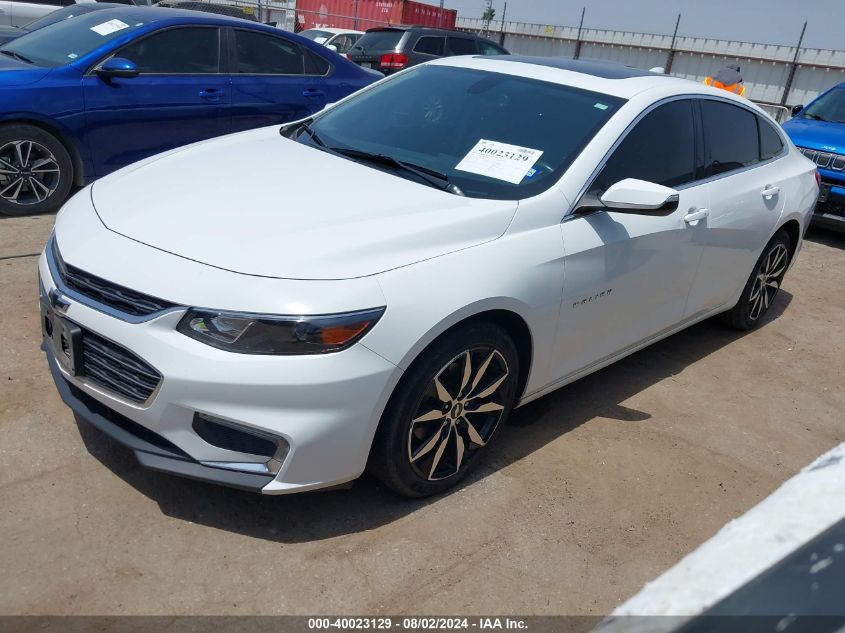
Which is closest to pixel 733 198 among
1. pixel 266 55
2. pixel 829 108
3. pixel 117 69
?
pixel 266 55

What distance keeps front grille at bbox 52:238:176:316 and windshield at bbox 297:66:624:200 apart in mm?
1336

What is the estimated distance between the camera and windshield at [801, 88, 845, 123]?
8.36m

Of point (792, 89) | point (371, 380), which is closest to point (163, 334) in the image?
point (371, 380)

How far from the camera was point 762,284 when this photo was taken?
5.07 metres

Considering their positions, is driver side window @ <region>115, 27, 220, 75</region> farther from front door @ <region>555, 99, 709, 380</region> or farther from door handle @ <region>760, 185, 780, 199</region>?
door handle @ <region>760, 185, 780, 199</region>

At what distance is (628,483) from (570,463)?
10.3 inches

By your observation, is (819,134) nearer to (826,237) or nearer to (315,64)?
(826,237)

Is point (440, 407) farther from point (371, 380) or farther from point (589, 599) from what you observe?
point (589, 599)

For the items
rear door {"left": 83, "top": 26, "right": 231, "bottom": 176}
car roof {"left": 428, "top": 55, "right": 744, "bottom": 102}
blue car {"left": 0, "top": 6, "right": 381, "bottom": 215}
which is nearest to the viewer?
car roof {"left": 428, "top": 55, "right": 744, "bottom": 102}

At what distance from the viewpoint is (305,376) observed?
2445 millimetres

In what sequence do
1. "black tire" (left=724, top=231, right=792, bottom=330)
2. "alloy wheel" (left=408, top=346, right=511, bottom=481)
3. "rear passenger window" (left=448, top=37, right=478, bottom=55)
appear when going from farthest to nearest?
"rear passenger window" (left=448, top=37, right=478, bottom=55) < "black tire" (left=724, top=231, right=792, bottom=330) < "alloy wheel" (left=408, top=346, right=511, bottom=481)

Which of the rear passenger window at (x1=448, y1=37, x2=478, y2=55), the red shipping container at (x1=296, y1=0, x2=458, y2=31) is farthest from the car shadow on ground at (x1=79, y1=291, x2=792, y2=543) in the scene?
the red shipping container at (x1=296, y1=0, x2=458, y2=31)

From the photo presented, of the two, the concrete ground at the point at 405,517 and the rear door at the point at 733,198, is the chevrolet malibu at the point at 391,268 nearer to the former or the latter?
the rear door at the point at 733,198

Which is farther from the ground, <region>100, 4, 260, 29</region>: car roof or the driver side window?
<region>100, 4, 260, 29</region>: car roof
